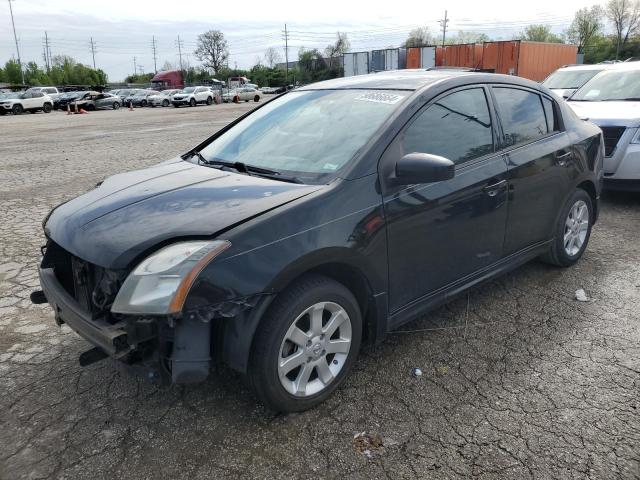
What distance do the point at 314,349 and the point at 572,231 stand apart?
297 centimetres

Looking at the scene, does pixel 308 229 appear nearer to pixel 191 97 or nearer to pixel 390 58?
pixel 390 58

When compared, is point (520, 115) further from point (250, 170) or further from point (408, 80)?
point (250, 170)

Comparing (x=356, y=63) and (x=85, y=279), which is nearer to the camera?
(x=85, y=279)

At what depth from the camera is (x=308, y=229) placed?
8.56ft

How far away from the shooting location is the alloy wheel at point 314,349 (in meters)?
2.66

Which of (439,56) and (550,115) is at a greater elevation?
(439,56)

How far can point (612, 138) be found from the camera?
6.61 meters

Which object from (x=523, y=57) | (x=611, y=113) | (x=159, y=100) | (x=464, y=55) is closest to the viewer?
(x=611, y=113)

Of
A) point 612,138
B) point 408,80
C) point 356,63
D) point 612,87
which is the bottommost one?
point 612,138

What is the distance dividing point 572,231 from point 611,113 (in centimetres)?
321

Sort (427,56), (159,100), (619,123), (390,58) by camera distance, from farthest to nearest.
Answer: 1. (159,100)
2. (390,58)
3. (427,56)
4. (619,123)

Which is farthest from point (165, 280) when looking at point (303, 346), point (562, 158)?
point (562, 158)

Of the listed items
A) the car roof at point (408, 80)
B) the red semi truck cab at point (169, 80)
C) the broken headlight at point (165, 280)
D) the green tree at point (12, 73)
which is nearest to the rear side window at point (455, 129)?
the car roof at point (408, 80)

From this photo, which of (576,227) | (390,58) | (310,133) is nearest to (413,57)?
(390,58)
